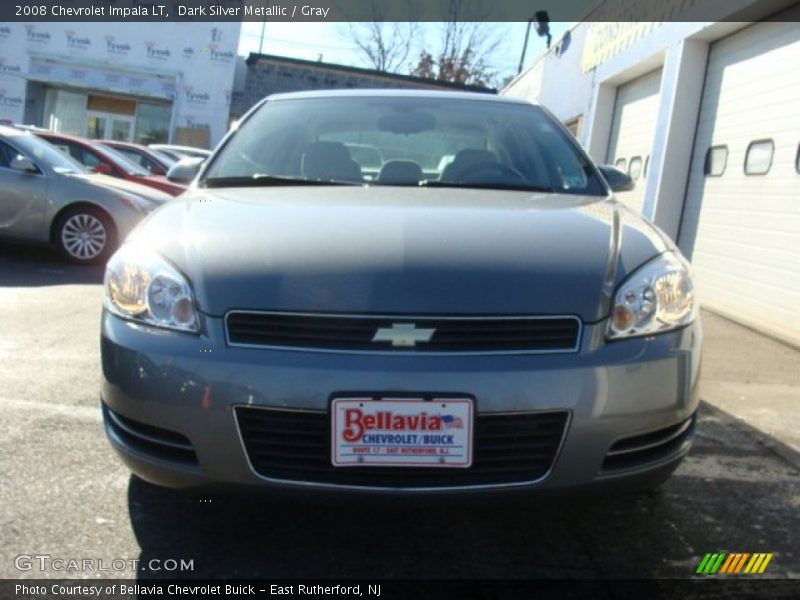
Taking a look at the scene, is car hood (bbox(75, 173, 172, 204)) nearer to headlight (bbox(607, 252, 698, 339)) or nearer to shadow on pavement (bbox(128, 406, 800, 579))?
shadow on pavement (bbox(128, 406, 800, 579))

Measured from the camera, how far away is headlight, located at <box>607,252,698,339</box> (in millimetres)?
2066

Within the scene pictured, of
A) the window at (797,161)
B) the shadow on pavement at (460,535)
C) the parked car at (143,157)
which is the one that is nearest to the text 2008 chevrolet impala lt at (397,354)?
the shadow on pavement at (460,535)

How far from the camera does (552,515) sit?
2.55 metres

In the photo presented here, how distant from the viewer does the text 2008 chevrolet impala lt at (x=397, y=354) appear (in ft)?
6.23

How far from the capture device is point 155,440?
80.5 inches

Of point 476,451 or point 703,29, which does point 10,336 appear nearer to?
point 476,451

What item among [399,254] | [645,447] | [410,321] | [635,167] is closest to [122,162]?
[635,167]

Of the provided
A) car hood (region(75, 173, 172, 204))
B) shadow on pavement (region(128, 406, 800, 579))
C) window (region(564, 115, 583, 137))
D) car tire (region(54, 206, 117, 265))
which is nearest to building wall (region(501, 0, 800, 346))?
window (region(564, 115, 583, 137))

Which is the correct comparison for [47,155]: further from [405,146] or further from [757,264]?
[757,264]

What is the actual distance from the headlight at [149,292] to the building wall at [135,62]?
70.5ft

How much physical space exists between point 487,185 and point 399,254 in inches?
39.2

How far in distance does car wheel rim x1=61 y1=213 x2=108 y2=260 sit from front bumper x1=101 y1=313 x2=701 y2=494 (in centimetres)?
599

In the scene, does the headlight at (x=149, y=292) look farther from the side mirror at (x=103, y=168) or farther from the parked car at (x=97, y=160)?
the side mirror at (x=103, y=168)

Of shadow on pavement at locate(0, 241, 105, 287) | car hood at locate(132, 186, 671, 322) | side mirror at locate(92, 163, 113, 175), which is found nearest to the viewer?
car hood at locate(132, 186, 671, 322)
